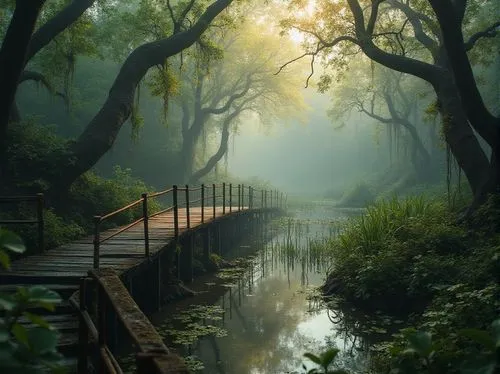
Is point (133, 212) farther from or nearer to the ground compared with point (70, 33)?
nearer to the ground

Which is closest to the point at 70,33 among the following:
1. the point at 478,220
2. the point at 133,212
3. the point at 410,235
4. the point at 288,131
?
the point at 133,212

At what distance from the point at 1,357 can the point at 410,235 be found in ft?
35.8

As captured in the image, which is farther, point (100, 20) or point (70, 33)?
point (100, 20)

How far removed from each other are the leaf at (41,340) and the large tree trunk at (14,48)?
9691 millimetres

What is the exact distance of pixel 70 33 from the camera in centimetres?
1631

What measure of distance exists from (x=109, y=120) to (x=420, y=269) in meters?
9.03

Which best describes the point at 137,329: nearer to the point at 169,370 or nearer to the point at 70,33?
the point at 169,370

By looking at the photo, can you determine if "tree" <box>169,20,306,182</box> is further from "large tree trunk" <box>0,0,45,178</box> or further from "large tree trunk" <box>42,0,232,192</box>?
"large tree trunk" <box>0,0,45,178</box>

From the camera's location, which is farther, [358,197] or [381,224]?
[358,197]

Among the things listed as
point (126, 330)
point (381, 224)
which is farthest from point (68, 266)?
point (381, 224)

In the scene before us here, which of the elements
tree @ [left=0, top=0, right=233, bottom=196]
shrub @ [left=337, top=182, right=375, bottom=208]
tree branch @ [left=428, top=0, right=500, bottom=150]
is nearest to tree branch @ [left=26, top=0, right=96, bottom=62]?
tree @ [left=0, top=0, right=233, bottom=196]

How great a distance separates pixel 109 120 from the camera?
13.5 metres

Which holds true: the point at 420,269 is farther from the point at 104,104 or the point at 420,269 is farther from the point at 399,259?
the point at 104,104

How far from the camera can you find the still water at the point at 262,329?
8117mm
